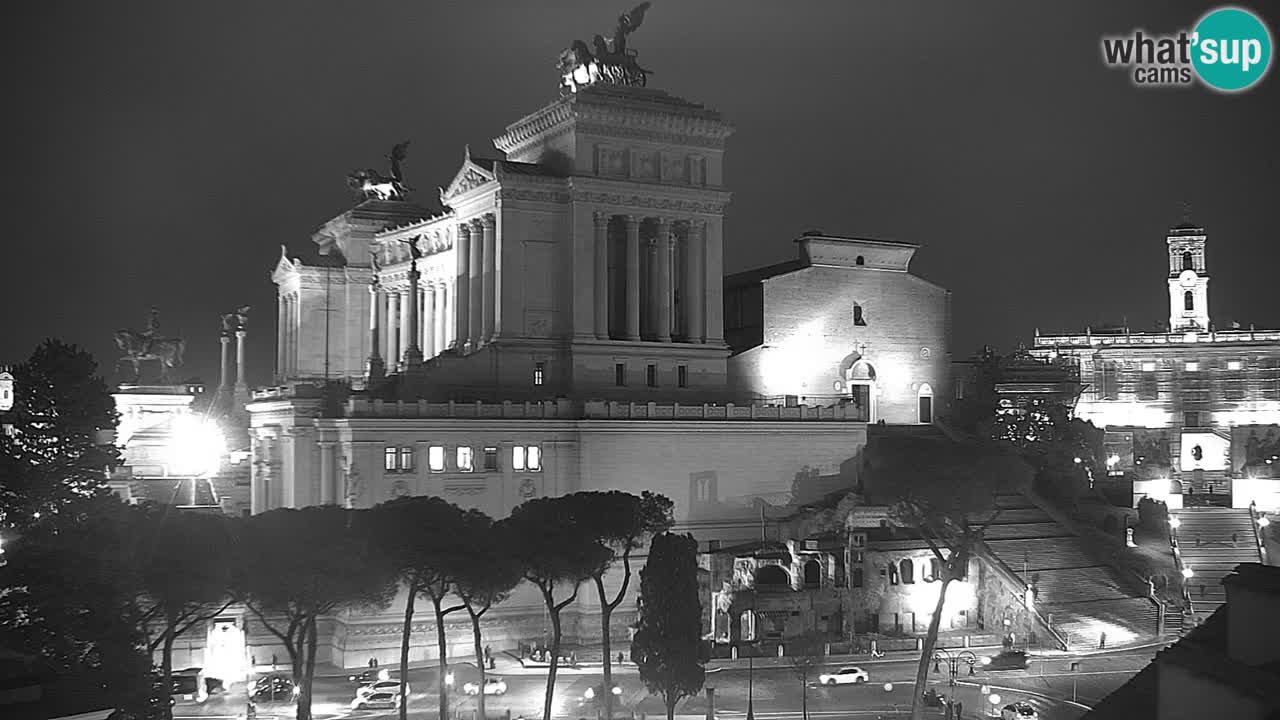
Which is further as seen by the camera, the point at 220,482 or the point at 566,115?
the point at 220,482

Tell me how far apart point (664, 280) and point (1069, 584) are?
2998 cm

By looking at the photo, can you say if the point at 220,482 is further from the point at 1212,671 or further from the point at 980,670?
the point at 1212,671

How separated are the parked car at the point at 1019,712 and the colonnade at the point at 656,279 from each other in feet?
116

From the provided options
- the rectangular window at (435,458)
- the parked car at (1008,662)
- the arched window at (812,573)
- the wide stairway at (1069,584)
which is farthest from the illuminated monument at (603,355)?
the parked car at (1008,662)

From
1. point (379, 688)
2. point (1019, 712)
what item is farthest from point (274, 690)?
point (1019, 712)

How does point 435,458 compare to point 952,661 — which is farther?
point 435,458

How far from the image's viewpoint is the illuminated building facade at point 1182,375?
424 ft

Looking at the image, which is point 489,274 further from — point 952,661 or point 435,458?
point 952,661

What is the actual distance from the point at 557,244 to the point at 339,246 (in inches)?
1245

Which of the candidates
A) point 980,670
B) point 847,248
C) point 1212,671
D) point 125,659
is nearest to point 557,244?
point 847,248

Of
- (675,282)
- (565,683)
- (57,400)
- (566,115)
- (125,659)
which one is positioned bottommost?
(565,683)

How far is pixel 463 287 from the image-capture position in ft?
282

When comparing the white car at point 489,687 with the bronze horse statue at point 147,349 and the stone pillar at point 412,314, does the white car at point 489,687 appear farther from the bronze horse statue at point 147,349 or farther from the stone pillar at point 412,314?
the bronze horse statue at point 147,349

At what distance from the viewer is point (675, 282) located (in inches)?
3359
